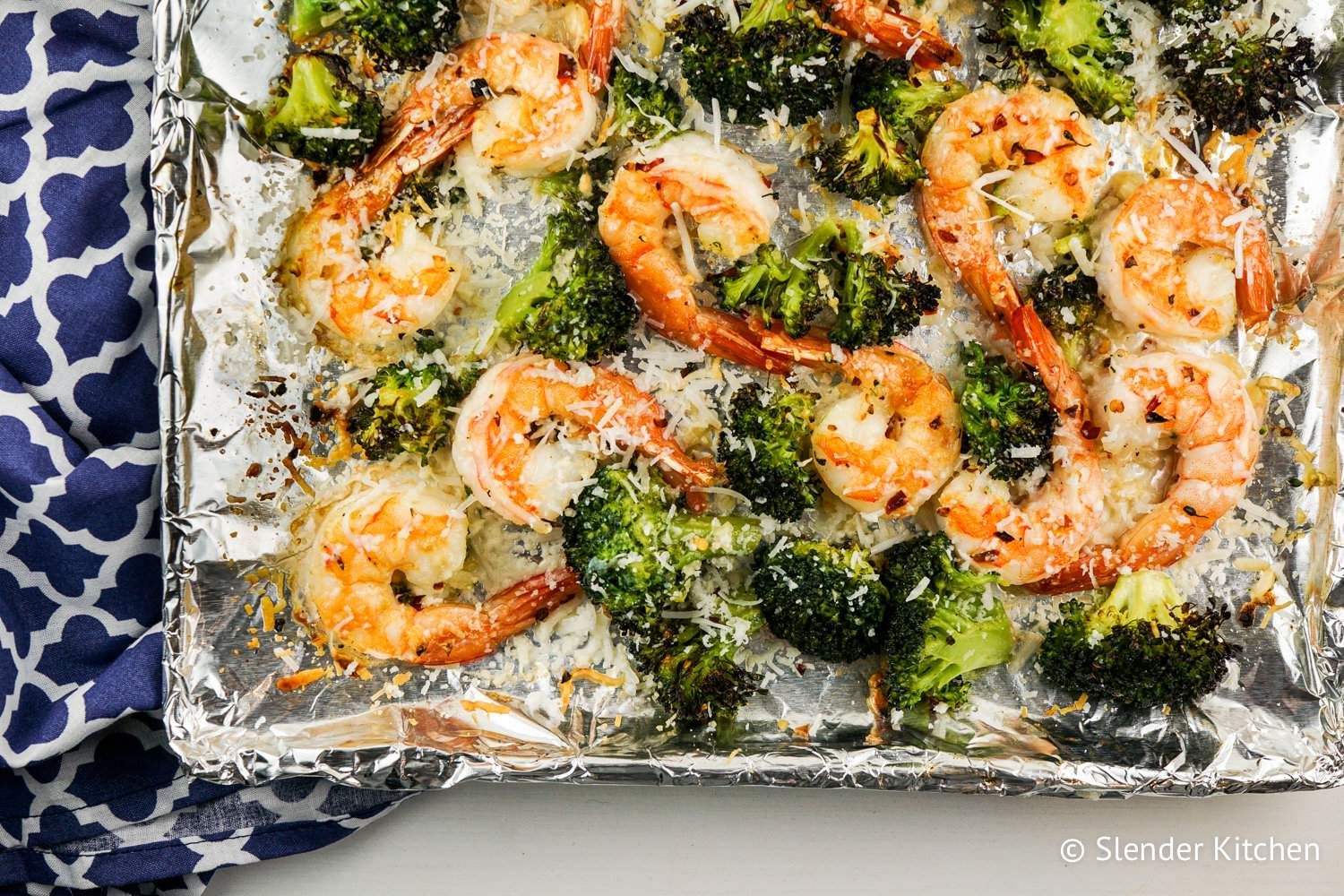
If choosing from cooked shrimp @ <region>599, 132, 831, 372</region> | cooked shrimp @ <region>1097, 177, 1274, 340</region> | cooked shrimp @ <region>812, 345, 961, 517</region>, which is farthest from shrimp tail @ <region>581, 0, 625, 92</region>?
cooked shrimp @ <region>1097, 177, 1274, 340</region>

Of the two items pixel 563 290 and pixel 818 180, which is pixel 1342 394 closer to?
pixel 818 180

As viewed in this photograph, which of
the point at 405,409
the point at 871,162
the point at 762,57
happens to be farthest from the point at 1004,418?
the point at 405,409

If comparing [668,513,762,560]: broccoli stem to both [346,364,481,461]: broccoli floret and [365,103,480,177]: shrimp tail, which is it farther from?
[365,103,480,177]: shrimp tail

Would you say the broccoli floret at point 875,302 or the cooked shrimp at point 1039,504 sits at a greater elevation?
the broccoli floret at point 875,302

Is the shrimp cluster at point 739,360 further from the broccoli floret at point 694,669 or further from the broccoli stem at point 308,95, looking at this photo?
the broccoli stem at point 308,95

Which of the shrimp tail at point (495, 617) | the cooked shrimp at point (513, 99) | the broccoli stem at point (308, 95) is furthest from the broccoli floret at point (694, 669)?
the broccoli stem at point (308, 95)
